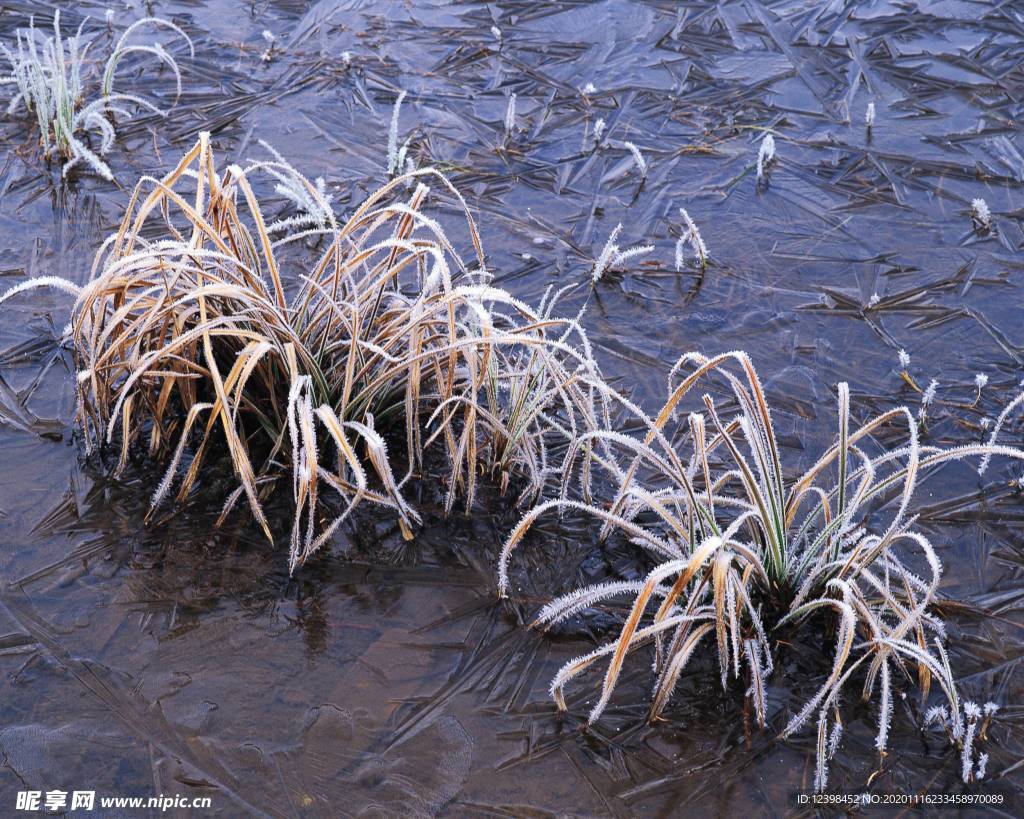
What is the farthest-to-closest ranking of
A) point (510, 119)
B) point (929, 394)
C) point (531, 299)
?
point (510, 119), point (531, 299), point (929, 394)

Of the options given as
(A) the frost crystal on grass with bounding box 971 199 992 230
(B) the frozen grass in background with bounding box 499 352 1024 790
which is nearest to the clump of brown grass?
(B) the frozen grass in background with bounding box 499 352 1024 790

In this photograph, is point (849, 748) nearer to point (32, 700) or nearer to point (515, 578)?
point (515, 578)

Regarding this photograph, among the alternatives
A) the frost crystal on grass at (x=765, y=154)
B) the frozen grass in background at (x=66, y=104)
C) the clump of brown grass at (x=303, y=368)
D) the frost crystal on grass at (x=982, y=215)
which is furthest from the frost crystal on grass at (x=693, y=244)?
the frozen grass in background at (x=66, y=104)

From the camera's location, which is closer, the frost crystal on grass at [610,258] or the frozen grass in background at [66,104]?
the frost crystal on grass at [610,258]

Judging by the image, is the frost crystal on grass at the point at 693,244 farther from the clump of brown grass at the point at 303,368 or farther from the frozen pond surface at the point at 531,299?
the clump of brown grass at the point at 303,368

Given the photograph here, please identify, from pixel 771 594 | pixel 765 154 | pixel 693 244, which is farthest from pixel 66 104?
pixel 771 594

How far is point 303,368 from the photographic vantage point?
2457 mm

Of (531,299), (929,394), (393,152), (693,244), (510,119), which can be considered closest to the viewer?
(929,394)

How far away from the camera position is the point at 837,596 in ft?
6.90

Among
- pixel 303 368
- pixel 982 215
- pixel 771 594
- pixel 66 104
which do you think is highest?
pixel 66 104

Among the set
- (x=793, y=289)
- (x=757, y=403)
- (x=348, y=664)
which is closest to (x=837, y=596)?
(x=757, y=403)

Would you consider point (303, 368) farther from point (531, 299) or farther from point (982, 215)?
point (982, 215)

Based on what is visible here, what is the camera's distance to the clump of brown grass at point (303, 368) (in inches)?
89.5

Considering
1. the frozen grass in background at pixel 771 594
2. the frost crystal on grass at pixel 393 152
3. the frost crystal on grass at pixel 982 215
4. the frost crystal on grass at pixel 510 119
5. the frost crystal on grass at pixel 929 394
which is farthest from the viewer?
the frost crystal on grass at pixel 510 119
